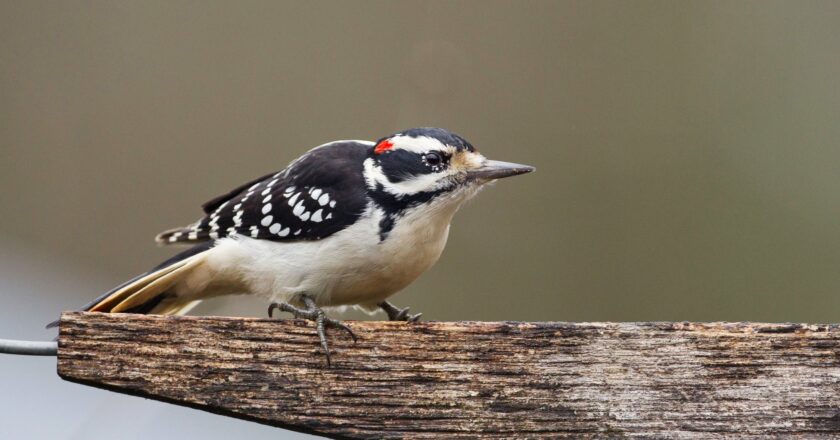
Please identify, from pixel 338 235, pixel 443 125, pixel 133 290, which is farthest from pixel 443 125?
pixel 133 290

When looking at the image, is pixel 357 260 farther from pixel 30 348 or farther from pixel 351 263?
pixel 30 348

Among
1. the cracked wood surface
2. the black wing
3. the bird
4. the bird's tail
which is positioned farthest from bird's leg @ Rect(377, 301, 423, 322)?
the cracked wood surface

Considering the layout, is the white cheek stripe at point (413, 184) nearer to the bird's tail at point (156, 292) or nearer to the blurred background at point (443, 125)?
the bird's tail at point (156, 292)

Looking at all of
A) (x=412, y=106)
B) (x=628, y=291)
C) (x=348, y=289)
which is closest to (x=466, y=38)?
(x=412, y=106)

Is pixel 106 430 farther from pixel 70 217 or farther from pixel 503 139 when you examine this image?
pixel 503 139

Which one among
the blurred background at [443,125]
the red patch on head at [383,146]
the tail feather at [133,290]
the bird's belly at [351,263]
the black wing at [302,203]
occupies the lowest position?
the tail feather at [133,290]

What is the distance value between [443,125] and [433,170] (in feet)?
5.64

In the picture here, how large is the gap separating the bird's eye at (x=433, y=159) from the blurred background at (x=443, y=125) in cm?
172

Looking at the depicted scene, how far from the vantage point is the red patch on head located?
9.36 ft

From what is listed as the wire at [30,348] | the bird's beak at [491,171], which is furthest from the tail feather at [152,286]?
the bird's beak at [491,171]

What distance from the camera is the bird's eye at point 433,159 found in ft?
9.08

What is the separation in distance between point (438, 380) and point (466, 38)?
3.01 m

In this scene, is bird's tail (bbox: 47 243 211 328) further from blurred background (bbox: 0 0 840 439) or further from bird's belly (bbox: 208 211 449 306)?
blurred background (bbox: 0 0 840 439)

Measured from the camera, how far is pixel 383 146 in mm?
2877
